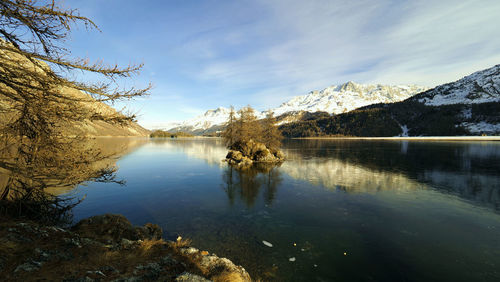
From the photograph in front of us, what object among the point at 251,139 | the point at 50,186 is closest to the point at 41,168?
the point at 50,186

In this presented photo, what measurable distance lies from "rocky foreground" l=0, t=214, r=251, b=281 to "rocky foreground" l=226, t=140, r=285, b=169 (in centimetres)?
4082

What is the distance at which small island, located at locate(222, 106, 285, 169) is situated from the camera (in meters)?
52.8

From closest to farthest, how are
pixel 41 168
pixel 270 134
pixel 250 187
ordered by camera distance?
1. pixel 41 168
2. pixel 250 187
3. pixel 270 134

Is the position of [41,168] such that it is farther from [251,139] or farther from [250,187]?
[251,139]

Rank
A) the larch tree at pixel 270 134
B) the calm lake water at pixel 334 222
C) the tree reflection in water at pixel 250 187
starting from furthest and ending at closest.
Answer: the larch tree at pixel 270 134
the tree reflection in water at pixel 250 187
the calm lake water at pixel 334 222

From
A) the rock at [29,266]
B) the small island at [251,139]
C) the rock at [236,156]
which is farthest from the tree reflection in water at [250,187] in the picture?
the small island at [251,139]

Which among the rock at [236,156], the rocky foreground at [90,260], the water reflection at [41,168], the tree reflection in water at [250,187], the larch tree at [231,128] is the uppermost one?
the larch tree at [231,128]

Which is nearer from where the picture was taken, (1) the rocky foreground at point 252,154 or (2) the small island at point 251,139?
(1) the rocky foreground at point 252,154

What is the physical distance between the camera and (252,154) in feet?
180

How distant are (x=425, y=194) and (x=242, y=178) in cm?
2277

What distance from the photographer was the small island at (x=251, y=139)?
173 ft

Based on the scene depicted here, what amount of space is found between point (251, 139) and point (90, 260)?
2030 inches

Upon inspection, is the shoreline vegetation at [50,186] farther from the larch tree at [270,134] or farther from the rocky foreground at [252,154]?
the larch tree at [270,134]

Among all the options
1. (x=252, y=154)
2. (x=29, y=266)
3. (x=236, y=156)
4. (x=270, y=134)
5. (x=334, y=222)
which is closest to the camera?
(x=29, y=266)
